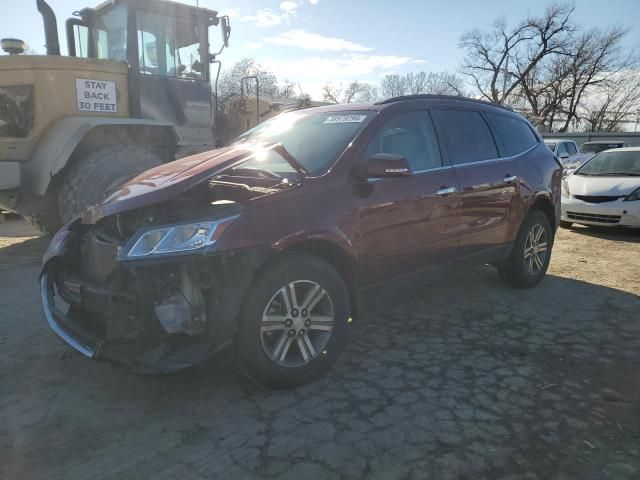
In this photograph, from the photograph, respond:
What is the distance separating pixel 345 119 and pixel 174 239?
1.81 meters

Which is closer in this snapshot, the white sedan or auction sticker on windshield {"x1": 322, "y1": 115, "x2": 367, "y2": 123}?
auction sticker on windshield {"x1": 322, "y1": 115, "x2": 367, "y2": 123}

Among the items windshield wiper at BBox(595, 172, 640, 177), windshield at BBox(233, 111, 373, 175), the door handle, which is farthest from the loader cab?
windshield wiper at BBox(595, 172, 640, 177)

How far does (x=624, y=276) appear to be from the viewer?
18.5ft

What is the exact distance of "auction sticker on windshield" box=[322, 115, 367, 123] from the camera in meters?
3.68

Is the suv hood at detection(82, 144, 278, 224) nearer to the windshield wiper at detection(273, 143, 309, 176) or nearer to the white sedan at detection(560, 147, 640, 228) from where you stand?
the windshield wiper at detection(273, 143, 309, 176)

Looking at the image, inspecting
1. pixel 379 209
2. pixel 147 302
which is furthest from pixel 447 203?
pixel 147 302

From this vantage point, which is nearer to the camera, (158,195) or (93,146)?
(158,195)

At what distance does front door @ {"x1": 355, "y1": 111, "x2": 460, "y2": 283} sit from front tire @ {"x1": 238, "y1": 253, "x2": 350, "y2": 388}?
431 millimetres

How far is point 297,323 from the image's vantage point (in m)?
2.96

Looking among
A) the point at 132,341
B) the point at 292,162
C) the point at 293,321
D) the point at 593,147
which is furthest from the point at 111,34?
the point at 593,147

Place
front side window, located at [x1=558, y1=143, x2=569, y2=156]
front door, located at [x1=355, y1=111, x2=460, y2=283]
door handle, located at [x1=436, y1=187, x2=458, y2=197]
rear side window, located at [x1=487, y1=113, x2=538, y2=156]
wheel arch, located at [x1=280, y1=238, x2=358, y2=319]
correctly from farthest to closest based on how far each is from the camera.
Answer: front side window, located at [x1=558, y1=143, x2=569, y2=156] → rear side window, located at [x1=487, y1=113, x2=538, y2=156] → door handle, located at [x1=436, y1=187, x2=458, y2=197] → front door, located at [x1=355, y1=111, x2=460, y2=283] → wheel arch, located at [x1=280, y1=238, x2=358, y2=319]

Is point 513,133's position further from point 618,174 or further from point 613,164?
point 613,164

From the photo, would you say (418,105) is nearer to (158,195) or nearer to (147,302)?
(158,195)

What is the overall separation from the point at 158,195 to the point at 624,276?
544 centimetres
